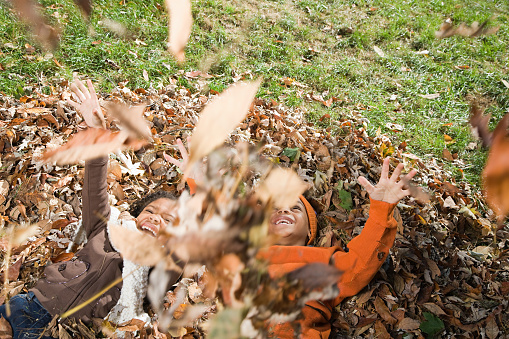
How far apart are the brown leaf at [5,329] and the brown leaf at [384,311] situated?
7.57 ft

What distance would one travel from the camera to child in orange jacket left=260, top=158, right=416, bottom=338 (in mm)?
1951

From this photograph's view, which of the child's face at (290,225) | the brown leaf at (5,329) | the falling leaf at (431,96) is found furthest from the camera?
the falling leaf at (431,96)

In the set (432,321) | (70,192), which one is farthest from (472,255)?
(70,192)

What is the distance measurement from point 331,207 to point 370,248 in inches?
31.0

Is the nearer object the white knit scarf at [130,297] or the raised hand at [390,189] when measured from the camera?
the raised hand at [390,189]

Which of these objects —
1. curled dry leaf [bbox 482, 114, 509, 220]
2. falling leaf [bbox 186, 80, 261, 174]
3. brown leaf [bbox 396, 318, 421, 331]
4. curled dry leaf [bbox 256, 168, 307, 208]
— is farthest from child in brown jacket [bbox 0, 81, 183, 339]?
curled dry leaf [bbox 482, 114, 509, 220]

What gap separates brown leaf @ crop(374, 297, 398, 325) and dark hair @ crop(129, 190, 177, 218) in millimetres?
1663

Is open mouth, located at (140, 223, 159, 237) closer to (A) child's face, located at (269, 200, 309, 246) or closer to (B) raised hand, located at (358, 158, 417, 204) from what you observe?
(A) child's face, located at (269, 200, 309, 246)

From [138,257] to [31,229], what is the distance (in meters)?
1.93

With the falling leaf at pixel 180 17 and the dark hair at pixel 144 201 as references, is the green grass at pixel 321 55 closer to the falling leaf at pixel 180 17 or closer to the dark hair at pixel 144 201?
the dark hair at pixel 144 201

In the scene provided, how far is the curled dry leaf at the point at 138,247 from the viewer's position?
82 centimetres

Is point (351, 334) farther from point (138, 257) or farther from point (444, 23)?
point (444, 23)

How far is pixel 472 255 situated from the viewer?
7.96ft

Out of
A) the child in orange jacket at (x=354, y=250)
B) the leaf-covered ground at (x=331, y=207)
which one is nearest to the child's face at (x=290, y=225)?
the child in orange jacket at (x=354, y=250)
